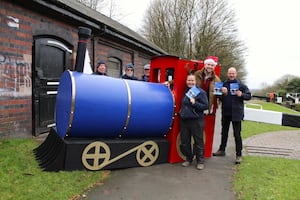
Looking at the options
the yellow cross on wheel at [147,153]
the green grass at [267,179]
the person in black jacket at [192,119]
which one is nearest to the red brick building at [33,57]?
the yellow cross on wheel at [147,153]

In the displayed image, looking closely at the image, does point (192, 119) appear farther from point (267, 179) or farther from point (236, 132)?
point (267, 179)

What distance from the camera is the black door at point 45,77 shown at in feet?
22.3

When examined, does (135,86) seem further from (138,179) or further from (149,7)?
(149,7)

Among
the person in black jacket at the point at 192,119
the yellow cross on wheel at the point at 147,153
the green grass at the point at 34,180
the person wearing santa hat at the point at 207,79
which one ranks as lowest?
the green grass at the point at 34,180

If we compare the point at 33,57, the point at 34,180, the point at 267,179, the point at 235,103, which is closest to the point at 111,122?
the point at 34,180

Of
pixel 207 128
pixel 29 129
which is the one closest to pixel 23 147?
pixel 29 129

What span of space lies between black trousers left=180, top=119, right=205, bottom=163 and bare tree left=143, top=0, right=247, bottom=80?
75.1 feet

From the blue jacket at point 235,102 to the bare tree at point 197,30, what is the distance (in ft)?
72.2

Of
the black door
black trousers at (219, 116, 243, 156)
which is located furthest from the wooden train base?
the black door

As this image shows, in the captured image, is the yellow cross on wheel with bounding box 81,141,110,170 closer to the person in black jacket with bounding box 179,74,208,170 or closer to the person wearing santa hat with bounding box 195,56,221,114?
the person in black jacket with bounding box 179,74,208,170

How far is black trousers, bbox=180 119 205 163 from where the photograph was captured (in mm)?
5168

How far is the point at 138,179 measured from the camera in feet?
14.7

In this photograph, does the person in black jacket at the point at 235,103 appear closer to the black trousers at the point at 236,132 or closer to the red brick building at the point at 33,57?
the black trousers at the point at 236,132

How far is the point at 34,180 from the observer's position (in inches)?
157
